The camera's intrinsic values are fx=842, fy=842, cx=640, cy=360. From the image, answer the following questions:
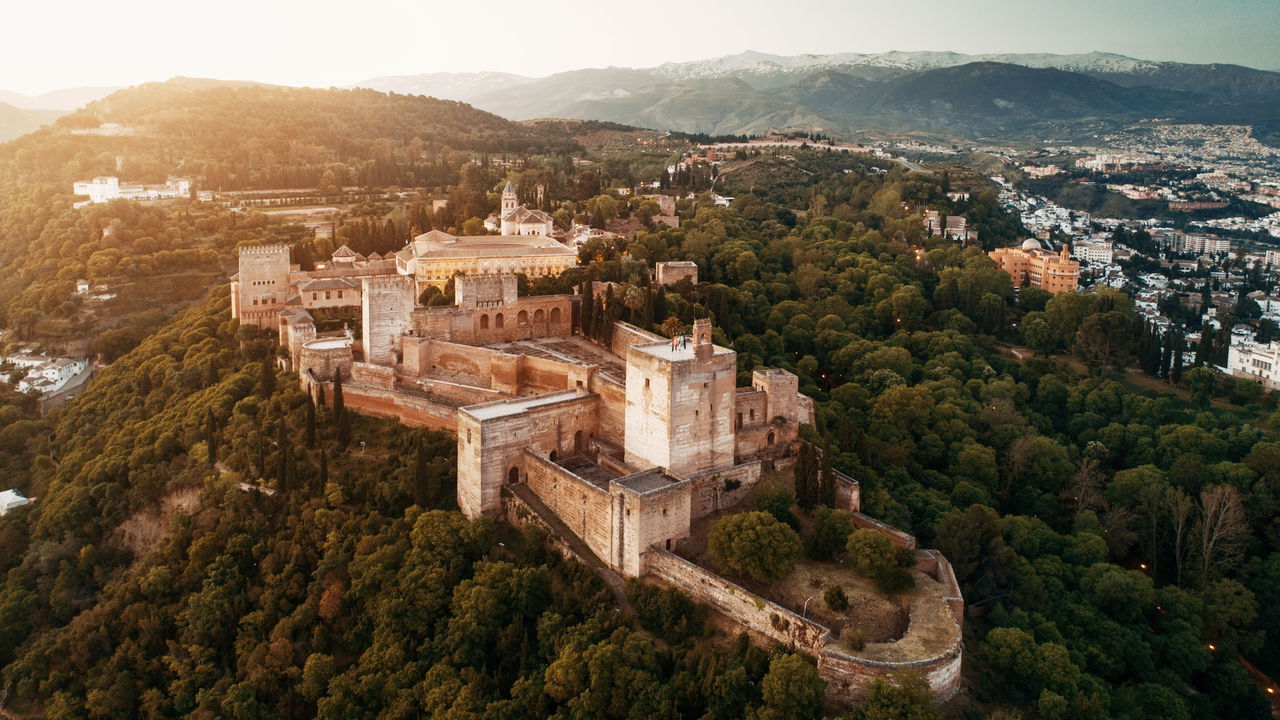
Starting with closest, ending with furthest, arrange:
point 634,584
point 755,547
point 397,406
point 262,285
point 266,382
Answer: point 755,547
point 634,584
point 397,406
point 266,382
point 262,285

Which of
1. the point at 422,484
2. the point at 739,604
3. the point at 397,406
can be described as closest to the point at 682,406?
the point at 739,604

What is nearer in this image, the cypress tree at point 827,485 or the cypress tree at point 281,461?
the cypress tree at point 827,485

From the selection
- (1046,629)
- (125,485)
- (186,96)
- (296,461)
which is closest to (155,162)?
(186,96)

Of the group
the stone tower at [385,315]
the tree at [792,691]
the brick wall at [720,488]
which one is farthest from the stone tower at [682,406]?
the stone tower at [385,315]

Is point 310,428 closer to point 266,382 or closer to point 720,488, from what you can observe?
point 266,382

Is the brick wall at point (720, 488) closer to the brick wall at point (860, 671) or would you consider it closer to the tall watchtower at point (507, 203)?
→ the brick wall at point (860, 671)

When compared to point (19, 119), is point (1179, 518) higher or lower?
lower

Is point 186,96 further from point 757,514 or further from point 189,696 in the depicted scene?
point 757,514
